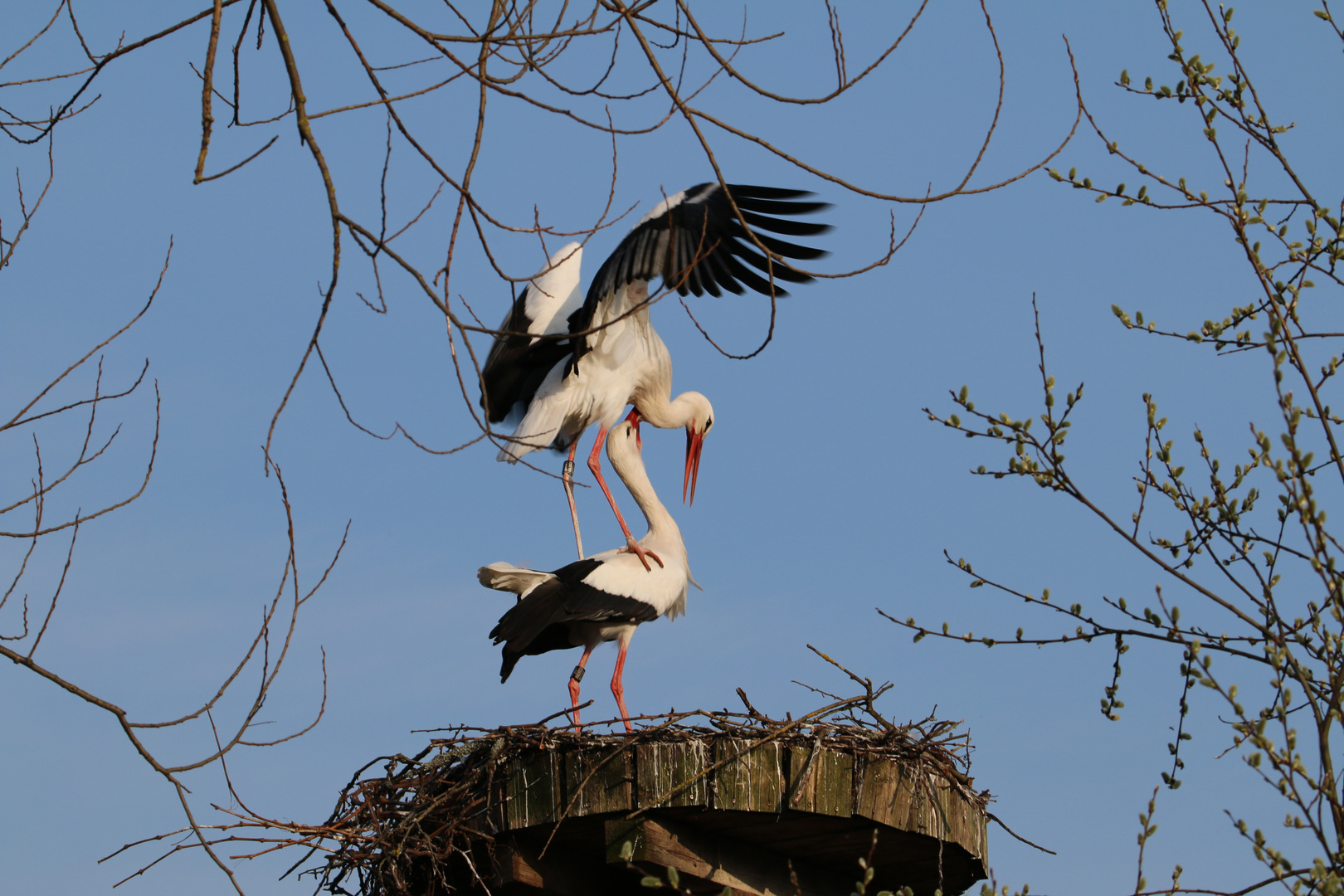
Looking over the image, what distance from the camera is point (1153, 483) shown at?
130 inches

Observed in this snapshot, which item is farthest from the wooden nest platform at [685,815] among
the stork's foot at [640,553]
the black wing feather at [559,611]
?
the stork's foot at [640,553]

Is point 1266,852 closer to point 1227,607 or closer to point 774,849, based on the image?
point 1227,607

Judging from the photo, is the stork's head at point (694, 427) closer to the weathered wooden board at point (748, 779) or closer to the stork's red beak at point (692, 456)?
the stork's red beak at point (692, 456)

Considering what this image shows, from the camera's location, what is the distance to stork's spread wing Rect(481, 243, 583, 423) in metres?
7.83

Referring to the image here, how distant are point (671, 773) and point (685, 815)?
154mm

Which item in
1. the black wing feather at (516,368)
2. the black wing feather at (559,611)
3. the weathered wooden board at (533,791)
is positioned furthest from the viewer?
the black wing feather at (516,368)

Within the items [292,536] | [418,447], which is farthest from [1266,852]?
[292,536]

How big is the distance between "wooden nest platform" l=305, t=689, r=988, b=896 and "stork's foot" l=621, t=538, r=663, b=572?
1753 mm

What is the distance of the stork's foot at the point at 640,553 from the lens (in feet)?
20.8

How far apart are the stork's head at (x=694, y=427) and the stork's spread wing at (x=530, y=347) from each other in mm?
799

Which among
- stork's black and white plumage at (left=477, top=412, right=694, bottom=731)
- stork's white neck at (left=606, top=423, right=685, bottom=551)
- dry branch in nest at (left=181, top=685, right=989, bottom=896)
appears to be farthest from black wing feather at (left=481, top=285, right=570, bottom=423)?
dry branch in nest at (left=181, top=685, right=989, bottom=896)

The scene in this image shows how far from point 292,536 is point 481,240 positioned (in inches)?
34.0

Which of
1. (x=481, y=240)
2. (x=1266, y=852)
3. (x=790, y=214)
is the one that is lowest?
(x=1266, y=852)

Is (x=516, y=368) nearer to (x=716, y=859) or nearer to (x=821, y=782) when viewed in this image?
(x=716, y=859)
